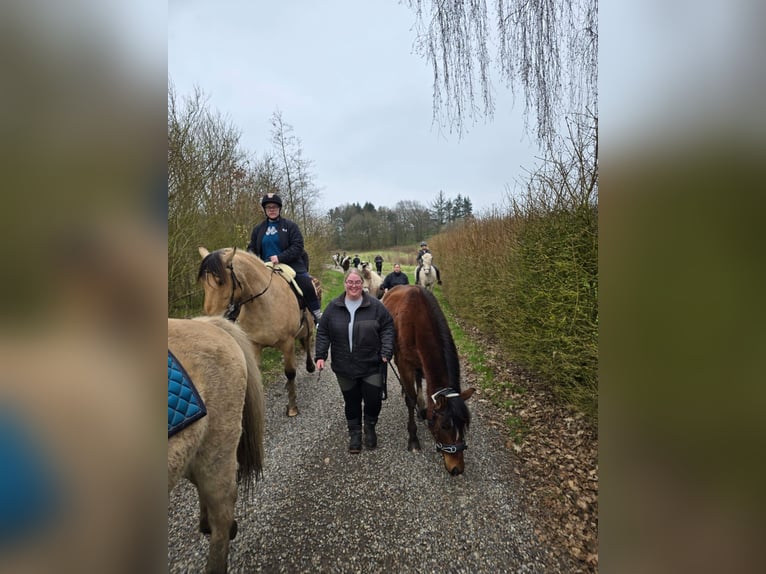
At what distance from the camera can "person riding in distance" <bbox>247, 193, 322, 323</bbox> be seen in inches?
214

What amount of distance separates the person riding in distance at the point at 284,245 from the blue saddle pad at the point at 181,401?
3748 mm

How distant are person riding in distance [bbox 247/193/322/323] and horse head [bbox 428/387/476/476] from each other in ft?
9.75

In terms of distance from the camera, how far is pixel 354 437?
3697 mm

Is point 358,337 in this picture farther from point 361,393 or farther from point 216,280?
point 216,280

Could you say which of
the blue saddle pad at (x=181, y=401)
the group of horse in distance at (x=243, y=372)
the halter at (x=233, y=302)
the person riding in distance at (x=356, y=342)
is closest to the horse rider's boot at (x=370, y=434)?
the person riding in distance at (x=356, y=342)

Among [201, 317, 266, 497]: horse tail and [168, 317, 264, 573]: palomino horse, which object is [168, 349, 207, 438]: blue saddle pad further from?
[201, 317, 266, 497]: horse tail

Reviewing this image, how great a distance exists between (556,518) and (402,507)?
49.2 inches

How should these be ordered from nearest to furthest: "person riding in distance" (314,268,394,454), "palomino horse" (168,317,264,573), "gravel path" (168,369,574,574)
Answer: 1. "palomino horse" (168,317,264,573)
2. "gravel path" (168,369,574,574)
3. "person riding in distance" (314,268,394,454)

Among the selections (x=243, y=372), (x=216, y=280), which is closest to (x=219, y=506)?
(x=243, y=372)
